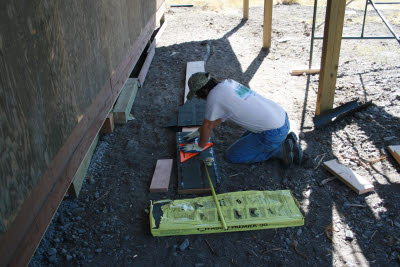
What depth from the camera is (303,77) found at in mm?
6758

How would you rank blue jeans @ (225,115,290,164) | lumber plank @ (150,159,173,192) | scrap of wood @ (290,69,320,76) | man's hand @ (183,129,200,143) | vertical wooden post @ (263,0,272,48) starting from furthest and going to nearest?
vertical wooden post @ (263,0,272,48), scrap of wood @ (290,69,320,76), man's hand @ (183,129,200,143), blue jeans @ (225,115,290,164), lumber plank @ (150,159,173,192)

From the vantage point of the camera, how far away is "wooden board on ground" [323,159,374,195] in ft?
12.2

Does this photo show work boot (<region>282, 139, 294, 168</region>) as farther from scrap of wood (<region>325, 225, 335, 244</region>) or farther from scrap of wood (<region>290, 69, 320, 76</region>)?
scrap of wood (<region>290, 69, 320, 76</region>)

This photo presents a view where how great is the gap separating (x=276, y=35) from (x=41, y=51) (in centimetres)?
798

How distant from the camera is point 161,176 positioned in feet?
13.2

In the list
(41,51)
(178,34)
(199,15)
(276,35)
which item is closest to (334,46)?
(41,51)

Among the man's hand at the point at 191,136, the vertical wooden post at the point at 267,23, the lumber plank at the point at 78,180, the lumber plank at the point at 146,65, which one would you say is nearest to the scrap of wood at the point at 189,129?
the man's hand at the point at 191,136

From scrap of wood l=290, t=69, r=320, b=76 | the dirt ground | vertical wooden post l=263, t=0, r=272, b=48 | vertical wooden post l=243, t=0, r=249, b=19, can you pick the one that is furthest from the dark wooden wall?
vertical wooden post l=243, t=0, r=249, b=19

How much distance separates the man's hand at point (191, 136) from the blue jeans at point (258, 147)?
1.44ft

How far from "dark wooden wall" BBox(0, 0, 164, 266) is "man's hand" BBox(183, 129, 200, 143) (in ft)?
3.84

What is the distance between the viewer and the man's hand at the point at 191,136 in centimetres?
441

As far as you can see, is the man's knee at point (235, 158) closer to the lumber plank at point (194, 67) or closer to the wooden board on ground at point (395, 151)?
the wooden board on ground at point (395, 151)

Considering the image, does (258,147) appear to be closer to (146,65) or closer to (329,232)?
(329,232)

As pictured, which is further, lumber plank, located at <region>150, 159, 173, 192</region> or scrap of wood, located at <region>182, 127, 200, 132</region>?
scrap of wood, located at <region>182, 127, 200, 132</region>
